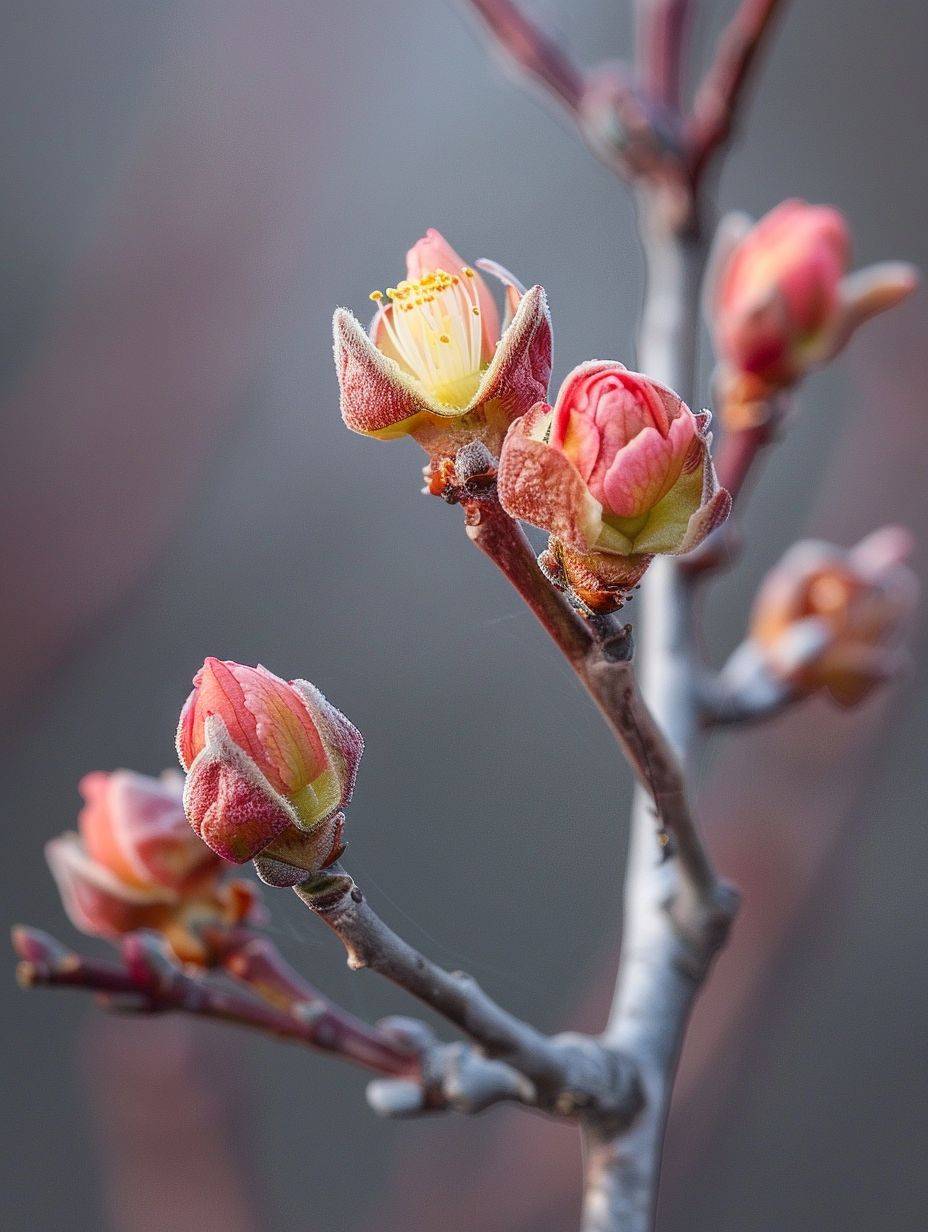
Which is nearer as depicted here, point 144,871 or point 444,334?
point 444,334

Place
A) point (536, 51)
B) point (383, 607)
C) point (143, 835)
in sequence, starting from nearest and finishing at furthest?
1. point (143, 835)
2. point (536, 51)
3. point (383, 607)

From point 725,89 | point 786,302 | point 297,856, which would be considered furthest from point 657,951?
point 725,89

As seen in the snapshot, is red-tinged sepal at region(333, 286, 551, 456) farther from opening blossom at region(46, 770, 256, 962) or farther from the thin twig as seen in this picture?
opening blossom at region(46, 770, 256, 962)

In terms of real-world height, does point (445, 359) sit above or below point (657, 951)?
above

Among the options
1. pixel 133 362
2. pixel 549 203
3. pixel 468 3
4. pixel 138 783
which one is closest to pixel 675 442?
pixel 138 783

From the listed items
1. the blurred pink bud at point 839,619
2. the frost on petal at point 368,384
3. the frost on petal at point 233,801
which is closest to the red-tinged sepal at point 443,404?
the frost on petal at point 368,384

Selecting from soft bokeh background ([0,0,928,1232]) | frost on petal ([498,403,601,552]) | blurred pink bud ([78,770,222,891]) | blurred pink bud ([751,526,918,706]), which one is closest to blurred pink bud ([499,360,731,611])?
frost on petal ([498,403,601,552])

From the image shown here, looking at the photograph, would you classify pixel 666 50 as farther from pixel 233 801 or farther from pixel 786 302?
pixel 233 801

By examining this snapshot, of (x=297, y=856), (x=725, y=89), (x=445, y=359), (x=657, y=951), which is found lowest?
(x=657, y=951)
